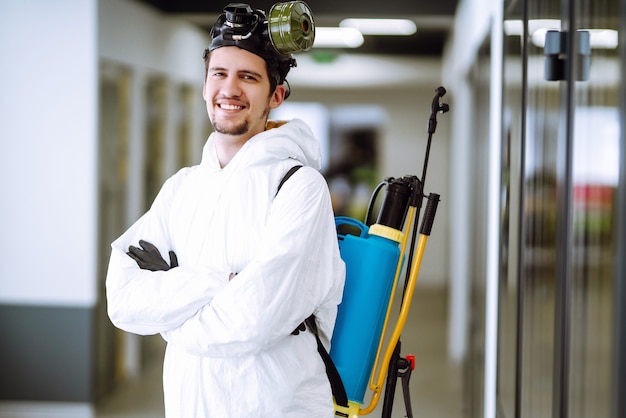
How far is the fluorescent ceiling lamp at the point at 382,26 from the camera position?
718 cm

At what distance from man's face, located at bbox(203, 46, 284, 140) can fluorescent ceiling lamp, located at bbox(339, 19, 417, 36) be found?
17.1 feet

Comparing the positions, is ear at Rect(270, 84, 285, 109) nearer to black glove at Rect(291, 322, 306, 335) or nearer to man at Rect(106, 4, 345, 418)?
man at Rect(106, 4, 345, 418)

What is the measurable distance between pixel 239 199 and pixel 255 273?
23cm

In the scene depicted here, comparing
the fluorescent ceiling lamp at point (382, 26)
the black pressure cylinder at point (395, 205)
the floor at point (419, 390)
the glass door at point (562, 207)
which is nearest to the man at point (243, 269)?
the black pressure cylinder at point (395, 205)

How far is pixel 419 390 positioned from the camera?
5699 millimetres

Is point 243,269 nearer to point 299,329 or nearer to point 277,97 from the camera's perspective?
point 299,329

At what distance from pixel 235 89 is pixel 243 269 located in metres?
0.43

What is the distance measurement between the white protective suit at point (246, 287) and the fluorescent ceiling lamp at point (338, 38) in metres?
5.89

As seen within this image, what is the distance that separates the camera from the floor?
5.00 metres

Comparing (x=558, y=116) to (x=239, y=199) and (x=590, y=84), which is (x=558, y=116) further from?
(x=239, y=199)

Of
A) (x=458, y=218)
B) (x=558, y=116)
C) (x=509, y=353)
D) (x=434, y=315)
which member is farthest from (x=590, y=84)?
(x=434, y=315)

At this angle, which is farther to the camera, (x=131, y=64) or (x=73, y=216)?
(x=131, y=64)

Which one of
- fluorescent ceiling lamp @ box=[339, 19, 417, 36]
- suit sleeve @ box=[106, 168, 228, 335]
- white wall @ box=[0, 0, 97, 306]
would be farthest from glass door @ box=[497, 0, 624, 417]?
fluorescent ceiling lamp @ box=[339, 19, 417, 36]

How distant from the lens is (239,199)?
1.96 metres
